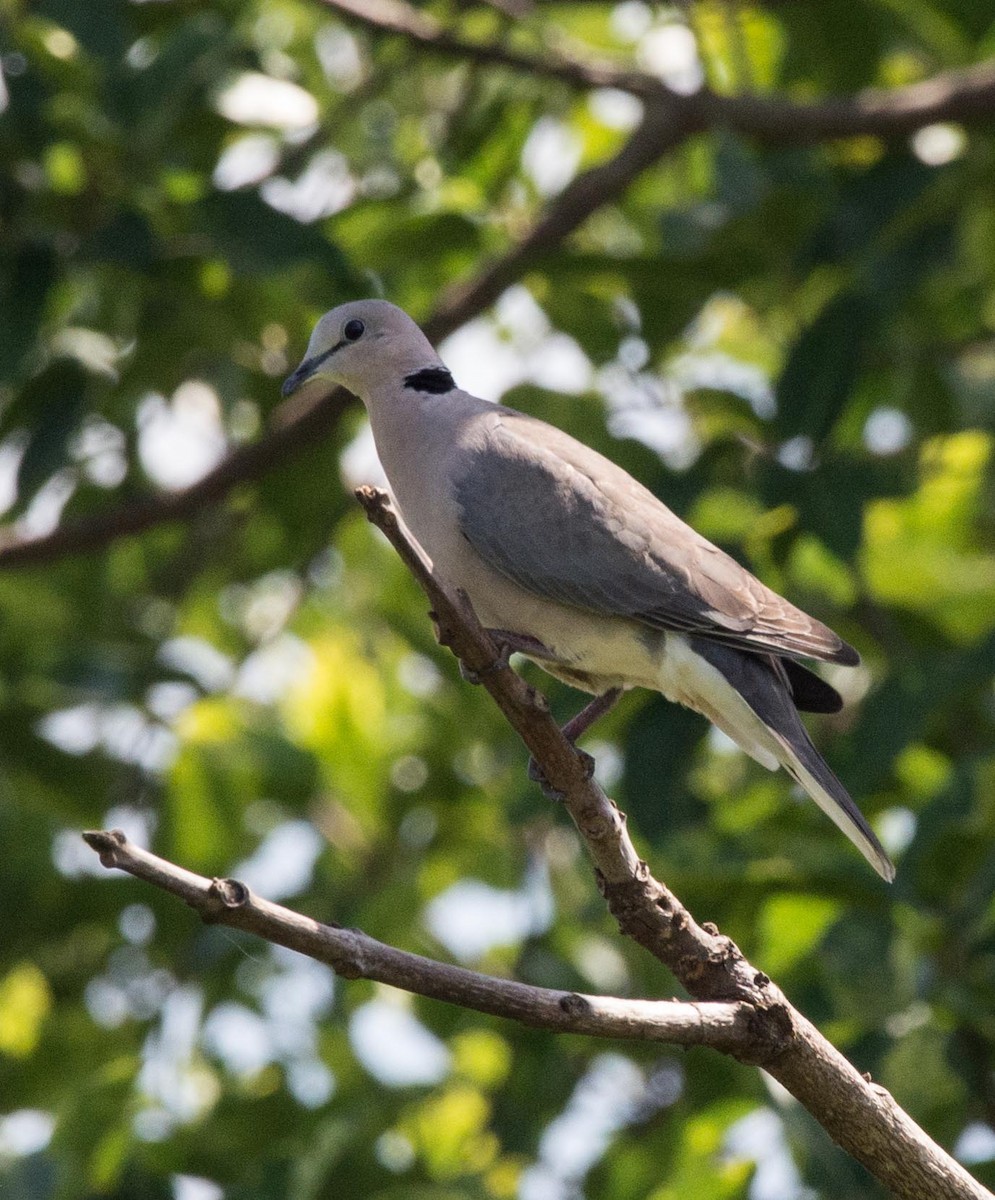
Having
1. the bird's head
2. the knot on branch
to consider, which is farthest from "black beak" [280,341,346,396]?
the knot on branch

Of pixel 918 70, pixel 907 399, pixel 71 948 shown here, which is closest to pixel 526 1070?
pixel 71 948

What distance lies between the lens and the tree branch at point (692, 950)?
2.63 m

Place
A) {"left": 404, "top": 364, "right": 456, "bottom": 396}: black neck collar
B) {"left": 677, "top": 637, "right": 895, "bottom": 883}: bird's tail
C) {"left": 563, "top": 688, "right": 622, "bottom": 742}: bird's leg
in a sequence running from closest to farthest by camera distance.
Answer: {"left": 677, "top": 637, "right": 895, "bottom": 883}: bird's tail → {"left": 563, "top": 688, "right": 622, "bottom": 742}: bird's leg → {"left": 404, "top": 364, "right": 456, "bottom": 396}: black neck collar

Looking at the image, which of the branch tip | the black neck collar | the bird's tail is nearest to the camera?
the branch tip

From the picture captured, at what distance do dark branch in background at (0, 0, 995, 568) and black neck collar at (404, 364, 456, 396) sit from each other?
800 millimetres

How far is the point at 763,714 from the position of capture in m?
3.58

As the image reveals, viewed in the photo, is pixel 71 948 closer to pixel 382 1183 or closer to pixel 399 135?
pixel 382 1183

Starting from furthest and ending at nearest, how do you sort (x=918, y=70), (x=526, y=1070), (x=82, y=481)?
(x=918, y=70) < (x=82, y=481) < (x=526, y=1070)

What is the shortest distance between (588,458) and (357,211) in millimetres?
1221

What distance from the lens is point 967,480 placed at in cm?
553

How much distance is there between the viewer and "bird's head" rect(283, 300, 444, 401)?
13.8 ft

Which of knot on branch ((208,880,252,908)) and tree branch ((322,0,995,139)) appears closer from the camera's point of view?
knot on branch ((208,880,252,908))

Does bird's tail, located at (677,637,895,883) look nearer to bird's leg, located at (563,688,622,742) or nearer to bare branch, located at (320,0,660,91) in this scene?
bird's leg, located at (563,688,622,742)

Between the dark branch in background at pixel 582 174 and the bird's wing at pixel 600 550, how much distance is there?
1238 millimetres
